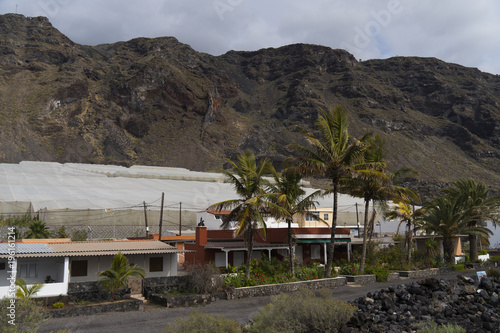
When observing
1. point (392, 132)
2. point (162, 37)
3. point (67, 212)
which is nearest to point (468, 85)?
point (392, 132)

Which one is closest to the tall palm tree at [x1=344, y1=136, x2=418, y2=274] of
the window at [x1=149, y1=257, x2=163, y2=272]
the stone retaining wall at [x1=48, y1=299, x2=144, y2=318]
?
the window at [x1=149, y1=257, x2=163, y2=272]

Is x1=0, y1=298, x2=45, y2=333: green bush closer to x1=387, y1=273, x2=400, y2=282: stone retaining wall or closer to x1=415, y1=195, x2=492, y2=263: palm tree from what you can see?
x1=387, y1=273, x2=400, y2=282: stone retaining wall

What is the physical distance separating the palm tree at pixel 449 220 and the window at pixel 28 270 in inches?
1101

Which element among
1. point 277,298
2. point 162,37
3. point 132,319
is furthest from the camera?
point 162,37

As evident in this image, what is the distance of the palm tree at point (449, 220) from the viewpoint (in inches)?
1315

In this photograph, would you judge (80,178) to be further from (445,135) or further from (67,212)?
(445,135)

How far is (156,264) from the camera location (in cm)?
2391

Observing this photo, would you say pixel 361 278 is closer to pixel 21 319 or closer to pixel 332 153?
pixel 332 153

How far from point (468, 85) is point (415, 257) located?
16577 cm

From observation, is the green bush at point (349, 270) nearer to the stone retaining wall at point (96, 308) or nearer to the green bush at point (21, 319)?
the stone retaining wall at point (96, 308)

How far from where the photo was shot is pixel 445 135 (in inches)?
5728

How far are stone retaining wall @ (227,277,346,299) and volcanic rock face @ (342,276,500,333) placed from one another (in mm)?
8316

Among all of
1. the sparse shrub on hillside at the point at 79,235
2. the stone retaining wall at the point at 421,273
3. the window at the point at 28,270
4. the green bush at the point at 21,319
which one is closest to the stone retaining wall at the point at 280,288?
the stone retaining wall at the point at 421,273

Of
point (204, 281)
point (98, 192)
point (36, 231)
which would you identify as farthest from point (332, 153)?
point (98, 192)
